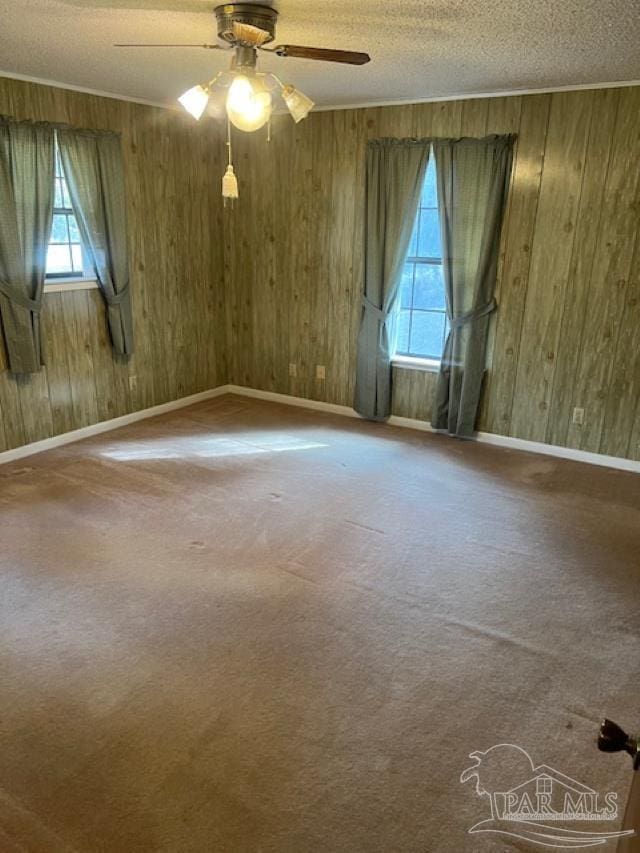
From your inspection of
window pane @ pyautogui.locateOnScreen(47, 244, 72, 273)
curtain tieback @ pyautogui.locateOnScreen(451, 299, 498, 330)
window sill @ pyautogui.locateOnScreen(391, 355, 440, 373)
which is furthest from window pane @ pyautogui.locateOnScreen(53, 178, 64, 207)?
curtain tieback @ pyautogui.locateOnScreen(451, 299, 498, 330)

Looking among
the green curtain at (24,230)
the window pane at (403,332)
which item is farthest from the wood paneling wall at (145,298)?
the window pane at (403,332)

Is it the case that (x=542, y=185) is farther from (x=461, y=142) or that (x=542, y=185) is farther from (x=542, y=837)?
(x=542, y=837)

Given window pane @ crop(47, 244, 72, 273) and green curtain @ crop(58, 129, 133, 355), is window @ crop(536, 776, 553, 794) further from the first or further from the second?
window pane @ crop(47, 244, 72, 273)

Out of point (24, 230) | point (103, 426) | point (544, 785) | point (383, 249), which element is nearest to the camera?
point (544, 785)

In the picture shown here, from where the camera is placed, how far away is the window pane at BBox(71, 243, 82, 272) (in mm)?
4492

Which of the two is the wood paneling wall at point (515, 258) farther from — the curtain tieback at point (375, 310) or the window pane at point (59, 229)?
the window pane at point (59, 229)

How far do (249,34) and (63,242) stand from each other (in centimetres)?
248

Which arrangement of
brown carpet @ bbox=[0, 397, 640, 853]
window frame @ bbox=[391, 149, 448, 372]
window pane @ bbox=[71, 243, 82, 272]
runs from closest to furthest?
1. brown carpet @ bbox=[0, 397, 640, 853]
2. window pane @ bbox=[71, 243, 82, 272]
3. window frame @ bbox=[391, 149, 448, 372]

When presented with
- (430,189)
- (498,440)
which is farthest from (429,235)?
(498,440)

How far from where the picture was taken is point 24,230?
3998mm

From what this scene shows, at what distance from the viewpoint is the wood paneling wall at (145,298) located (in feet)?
14.0

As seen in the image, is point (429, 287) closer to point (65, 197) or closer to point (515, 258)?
point (515, 258)

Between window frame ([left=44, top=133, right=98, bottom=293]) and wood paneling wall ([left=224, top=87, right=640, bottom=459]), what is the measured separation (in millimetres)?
1458

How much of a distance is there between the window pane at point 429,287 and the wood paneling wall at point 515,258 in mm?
458
